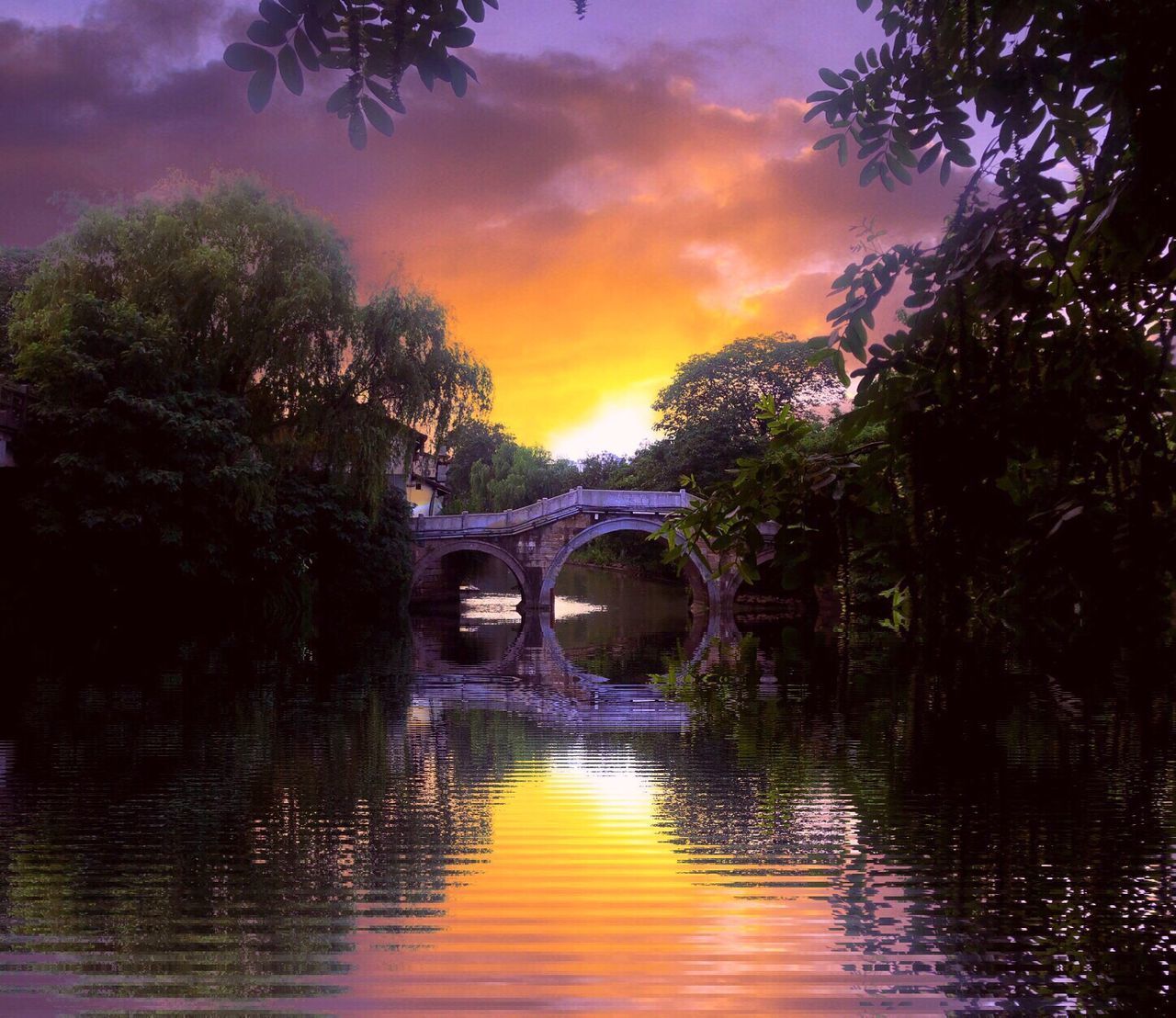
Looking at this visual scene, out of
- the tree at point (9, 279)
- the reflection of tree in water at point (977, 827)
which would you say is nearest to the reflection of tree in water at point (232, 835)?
the reflection of tree in water at point (977, 827)

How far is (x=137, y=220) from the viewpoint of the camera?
68.9 ft

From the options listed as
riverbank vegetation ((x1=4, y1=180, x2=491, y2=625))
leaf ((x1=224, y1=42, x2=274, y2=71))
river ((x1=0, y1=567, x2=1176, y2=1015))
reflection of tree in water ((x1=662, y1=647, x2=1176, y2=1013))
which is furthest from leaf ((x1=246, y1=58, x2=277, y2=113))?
riverbank vegetation ((x1=4, y1=180, x2=491, y2=625))

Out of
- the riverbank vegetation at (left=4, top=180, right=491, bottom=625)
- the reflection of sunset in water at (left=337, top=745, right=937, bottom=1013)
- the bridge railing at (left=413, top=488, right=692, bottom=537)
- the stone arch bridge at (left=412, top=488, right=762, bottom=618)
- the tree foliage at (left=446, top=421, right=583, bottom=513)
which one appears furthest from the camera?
the tree foliage at (left=446, top=421, right=583, bottom=513)

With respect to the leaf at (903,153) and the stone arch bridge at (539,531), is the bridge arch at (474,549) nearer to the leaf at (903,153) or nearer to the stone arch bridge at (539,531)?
the stone arch bridge at (539,531)

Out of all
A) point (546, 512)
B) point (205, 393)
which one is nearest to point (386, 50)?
point (205, 393)

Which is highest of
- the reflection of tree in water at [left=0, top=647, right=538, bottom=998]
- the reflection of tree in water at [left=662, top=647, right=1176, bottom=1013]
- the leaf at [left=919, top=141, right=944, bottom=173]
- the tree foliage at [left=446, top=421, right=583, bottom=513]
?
the tree foliage at [left=446, top=421, right=583, bottom=513]

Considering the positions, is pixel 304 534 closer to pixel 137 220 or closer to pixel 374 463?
pixel 374 463

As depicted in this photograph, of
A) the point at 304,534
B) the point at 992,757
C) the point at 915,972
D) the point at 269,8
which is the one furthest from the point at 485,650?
the point at 269,8

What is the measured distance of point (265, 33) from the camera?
1933 mm

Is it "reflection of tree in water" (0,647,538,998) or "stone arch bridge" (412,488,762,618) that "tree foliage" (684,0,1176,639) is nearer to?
"reflection of tree in water" (0,647,538,998)

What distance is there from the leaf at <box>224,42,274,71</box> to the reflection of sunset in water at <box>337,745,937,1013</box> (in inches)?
78.8

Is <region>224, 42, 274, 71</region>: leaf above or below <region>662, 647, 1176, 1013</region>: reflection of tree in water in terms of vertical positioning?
above

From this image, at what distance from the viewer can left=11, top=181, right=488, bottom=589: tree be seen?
19500 millimetres

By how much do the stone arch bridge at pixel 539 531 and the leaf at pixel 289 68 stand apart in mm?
31733
